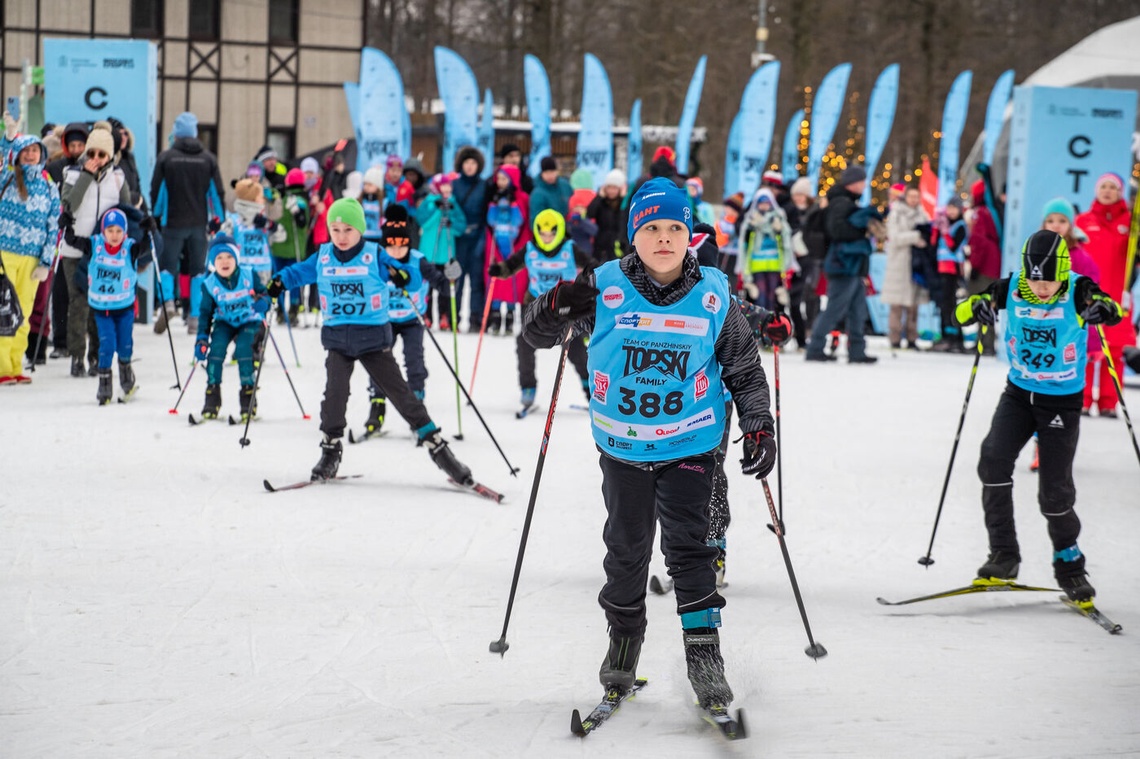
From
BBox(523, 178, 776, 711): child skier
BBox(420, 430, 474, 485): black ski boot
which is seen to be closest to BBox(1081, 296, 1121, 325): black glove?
BBox(523, 178, 776, 711): child skier

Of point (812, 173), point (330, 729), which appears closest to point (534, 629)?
point (330, 729)

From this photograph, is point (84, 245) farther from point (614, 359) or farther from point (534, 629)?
point (614, 359)

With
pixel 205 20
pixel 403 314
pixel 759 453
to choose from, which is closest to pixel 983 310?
pixel 759 453

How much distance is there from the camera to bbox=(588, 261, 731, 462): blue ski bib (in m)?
3.65

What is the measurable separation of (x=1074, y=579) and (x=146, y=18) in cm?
2734

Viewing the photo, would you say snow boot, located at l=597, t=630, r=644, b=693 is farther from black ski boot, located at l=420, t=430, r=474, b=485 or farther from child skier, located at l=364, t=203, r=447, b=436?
child skier, located at l=364, t=203, r=447, b=436

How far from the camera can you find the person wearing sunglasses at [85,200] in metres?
10.2

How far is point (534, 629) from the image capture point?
15.1 ft

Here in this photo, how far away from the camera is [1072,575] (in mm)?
5125

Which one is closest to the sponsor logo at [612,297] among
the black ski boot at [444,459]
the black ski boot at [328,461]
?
the black ski boot at [444,459]

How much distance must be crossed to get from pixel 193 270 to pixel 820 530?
348 inches

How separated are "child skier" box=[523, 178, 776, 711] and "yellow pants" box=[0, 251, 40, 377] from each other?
23.7ft

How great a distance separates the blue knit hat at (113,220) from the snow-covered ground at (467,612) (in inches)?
59.8

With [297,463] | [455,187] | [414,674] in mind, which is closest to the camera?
[414,674]
